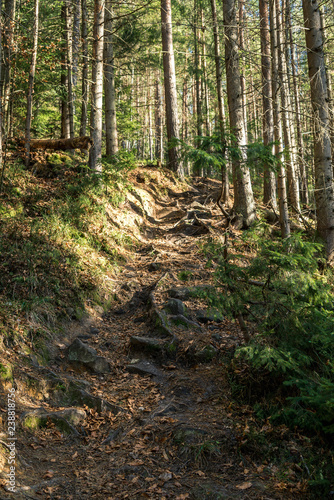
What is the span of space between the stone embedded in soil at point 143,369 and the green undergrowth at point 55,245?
1509 millimetres

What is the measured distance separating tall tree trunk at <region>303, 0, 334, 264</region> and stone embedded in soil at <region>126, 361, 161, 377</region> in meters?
5.35

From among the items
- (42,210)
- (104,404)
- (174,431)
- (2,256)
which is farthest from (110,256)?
(174,431)

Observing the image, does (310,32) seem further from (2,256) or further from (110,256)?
(2,256)

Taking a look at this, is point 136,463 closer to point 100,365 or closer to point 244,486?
point 244,486

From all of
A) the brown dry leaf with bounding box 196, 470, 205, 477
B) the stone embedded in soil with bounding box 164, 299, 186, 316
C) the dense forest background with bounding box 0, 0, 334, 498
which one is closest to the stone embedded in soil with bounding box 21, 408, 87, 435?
the dense forest background with bounding box 0, 0, 334, 498

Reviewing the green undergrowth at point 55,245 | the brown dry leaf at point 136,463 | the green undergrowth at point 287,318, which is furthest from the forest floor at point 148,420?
the green undergrowth at point 55,245

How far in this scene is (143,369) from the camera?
5762mm

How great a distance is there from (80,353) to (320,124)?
7535 millimetres

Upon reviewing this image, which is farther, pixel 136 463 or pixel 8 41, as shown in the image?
pixel 8 41

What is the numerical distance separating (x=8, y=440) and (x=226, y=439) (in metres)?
2.40

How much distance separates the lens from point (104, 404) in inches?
192

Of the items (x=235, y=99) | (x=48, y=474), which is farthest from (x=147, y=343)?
(x=235, y=99)

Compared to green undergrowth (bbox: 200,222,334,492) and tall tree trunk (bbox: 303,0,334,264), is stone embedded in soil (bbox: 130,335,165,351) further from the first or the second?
tall tree trunk (bbox: 303,0,334,264)

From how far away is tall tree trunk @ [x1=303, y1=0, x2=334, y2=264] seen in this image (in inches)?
332
